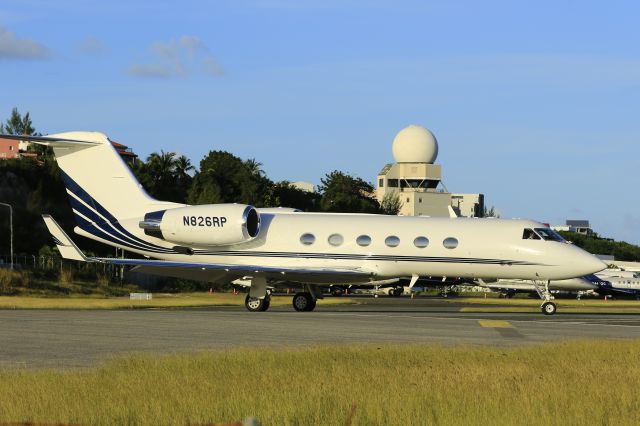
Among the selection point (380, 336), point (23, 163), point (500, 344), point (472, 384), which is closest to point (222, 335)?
point (380, 336)

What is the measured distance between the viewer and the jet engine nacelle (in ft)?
116

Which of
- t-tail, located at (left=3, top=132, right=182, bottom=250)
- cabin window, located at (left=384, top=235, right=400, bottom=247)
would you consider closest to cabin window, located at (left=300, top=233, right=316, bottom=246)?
cabin window, located at (left=384, top=235, right=400, bottom=247)

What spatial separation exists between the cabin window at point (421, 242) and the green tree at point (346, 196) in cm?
7302

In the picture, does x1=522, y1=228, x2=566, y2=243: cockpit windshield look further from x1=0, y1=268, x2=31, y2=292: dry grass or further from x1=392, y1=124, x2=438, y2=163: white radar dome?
x1=392, y1=124, x2=438, y2=163: white radar dome

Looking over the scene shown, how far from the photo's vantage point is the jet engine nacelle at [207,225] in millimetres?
35281

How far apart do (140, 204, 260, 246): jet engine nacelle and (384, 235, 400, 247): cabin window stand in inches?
182

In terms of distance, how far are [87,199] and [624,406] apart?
28862mm

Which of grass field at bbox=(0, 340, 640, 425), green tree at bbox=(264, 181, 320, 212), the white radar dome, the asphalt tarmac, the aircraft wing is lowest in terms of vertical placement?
the asphalt tarmac

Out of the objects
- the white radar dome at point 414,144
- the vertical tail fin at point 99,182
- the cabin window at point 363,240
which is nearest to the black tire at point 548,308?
the cabin window at point 363,240

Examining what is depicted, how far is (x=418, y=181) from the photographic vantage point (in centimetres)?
13688

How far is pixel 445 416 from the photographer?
34.8 feet

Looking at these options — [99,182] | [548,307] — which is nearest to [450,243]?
[548,307]

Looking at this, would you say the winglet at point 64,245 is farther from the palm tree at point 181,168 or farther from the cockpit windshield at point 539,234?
the palm tree at point 181,168

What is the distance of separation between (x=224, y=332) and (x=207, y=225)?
12.6 meters
